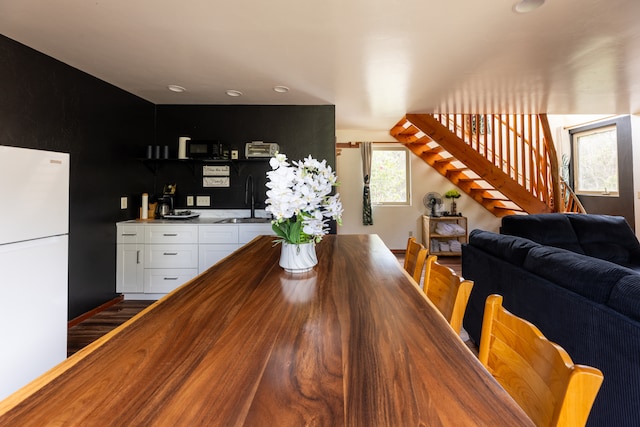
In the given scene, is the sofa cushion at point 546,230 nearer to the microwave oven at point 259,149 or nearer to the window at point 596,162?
the window at point 596,162

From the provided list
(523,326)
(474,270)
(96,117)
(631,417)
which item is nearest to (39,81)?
(96,117)

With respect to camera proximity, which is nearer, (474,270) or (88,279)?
(474,270)

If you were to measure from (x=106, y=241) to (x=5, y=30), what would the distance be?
194 cm

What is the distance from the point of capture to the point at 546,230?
348 centimetres

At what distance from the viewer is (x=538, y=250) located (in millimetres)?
1863

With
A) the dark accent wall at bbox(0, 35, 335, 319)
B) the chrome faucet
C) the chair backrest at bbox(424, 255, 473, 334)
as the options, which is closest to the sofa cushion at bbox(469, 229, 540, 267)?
the chair backrest at bbox(424, 255, 473, 334)

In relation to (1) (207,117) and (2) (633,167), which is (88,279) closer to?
(1) (207,117)

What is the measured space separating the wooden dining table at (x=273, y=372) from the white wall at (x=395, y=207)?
5.11m

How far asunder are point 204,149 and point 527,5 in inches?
129

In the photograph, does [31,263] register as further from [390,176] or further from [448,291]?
[390,176]

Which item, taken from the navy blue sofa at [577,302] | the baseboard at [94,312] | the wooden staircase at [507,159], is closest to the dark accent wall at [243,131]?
the baseboard at [94,312]

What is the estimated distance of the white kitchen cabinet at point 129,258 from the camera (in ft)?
11.2

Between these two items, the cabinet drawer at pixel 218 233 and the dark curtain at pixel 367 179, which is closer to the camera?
the cabinet drawer at pixel 218 233

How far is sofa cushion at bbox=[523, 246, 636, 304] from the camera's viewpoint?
1350 mm
